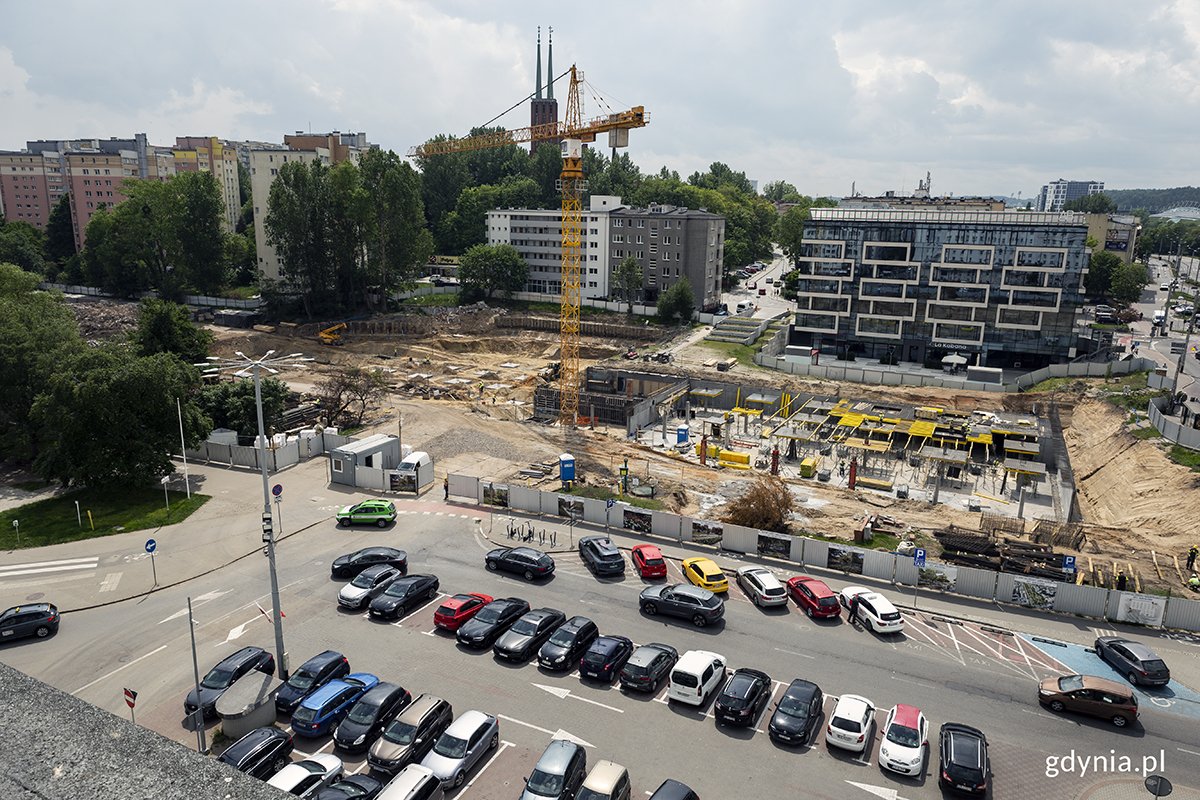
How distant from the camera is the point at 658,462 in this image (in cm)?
4847

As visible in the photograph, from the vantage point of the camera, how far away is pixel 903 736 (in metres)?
20.1

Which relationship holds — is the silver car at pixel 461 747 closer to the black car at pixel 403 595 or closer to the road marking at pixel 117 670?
the black car at pixel 403 595

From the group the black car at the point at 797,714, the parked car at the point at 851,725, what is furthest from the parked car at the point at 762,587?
the parked car at the point at 851,725

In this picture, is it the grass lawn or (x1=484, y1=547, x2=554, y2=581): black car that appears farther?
the grass lawn

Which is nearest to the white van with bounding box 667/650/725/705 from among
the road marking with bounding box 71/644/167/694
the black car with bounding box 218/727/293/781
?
the black car with bounding box 218/727/293/781

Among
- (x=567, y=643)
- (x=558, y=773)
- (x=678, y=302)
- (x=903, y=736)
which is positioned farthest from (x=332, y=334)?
(x=903, y=736)

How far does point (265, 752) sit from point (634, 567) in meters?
16.5

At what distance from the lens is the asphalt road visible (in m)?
19.9

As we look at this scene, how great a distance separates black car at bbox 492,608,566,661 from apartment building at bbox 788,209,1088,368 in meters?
61.9

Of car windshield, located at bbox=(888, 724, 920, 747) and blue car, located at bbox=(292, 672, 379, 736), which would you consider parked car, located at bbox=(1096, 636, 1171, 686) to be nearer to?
car windshield, located at bbox=(888, 724, 920, 747)

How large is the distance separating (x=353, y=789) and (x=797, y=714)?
11.9m

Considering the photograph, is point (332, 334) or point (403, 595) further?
point (332, 334)

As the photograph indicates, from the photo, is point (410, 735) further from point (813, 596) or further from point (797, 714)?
point (813, 596)

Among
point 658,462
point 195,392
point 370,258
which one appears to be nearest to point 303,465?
point 195,392
